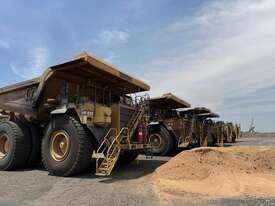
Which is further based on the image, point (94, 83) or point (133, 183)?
point (94, 83)

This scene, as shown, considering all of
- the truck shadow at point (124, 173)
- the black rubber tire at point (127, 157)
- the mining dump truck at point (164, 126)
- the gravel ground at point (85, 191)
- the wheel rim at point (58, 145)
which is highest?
the mining dump truck at point (164, 126)

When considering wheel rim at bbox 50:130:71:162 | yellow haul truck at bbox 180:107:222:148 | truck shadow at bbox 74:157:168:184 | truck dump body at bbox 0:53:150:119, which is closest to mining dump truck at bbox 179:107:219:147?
yellow haul truck at bbox 180:107:222:148

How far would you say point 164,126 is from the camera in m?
18.1

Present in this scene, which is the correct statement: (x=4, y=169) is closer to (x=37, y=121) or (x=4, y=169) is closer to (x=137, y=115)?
(x=37, y=121)

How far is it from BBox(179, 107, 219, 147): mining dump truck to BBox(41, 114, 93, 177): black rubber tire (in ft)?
26.9

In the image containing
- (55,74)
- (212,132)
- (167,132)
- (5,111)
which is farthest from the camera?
(212,132)

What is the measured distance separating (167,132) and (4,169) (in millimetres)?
7941

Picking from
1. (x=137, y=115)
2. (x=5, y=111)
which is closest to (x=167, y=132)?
(x=137, y=115)

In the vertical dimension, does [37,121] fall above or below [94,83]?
below

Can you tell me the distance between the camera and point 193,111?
21.2m

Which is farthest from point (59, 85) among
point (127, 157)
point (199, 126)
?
point (199, 126)

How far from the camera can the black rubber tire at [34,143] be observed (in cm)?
1282

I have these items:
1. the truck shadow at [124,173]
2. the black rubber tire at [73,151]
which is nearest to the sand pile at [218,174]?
the truck shadow at [124,173]

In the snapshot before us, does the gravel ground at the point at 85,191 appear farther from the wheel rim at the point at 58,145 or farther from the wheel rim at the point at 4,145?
the wheel rim at the point at 4,145
